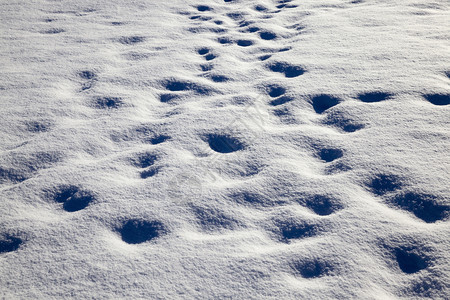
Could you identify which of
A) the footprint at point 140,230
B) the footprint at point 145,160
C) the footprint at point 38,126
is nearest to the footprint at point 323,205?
the footprint at point 140,230

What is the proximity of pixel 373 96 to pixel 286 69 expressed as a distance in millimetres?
519

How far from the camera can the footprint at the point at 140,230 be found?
1319 mm

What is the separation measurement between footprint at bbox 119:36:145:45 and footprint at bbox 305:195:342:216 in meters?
1.71

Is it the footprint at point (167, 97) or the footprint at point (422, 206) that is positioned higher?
the footprint at point (167, 97)

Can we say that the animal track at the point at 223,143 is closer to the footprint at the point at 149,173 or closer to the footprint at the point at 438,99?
the footprint at the point at 149,173

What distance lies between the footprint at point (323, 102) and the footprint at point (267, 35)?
2.64 feet

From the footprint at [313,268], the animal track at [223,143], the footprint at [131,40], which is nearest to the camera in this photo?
the footprint at [313,268]

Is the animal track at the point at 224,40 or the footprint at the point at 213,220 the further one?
the animal track at the point at 224,40

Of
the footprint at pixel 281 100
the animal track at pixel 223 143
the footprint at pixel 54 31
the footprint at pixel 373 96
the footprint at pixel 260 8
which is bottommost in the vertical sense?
the animal track at pixel 223 143

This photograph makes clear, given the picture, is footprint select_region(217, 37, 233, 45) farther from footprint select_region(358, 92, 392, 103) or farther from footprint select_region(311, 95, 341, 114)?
→ footprint select_region(358, 92, 392, 103)

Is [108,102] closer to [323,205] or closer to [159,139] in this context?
[159,139]

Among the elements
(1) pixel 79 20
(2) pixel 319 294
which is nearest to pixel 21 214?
(2) pixel 319 294

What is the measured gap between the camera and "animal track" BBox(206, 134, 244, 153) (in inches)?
67.5

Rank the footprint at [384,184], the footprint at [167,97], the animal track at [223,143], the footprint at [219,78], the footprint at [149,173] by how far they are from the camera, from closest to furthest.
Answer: the footprint at [384,184] → the footprint at [149,173] → the animal track at [223,143] → the footprint at [167,97] → the footprint at [219,78]
